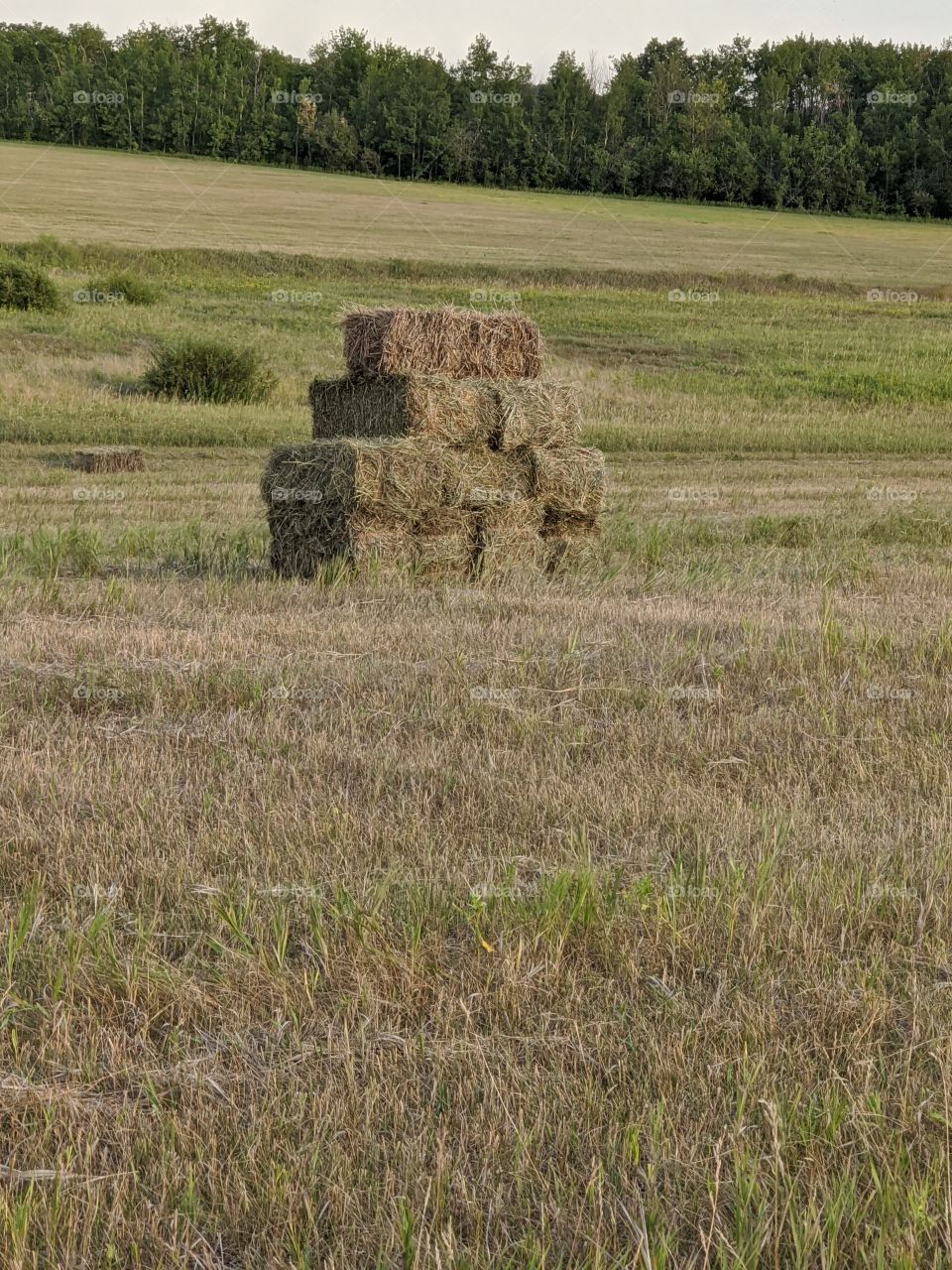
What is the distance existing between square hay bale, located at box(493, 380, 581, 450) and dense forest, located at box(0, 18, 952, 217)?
226 ft

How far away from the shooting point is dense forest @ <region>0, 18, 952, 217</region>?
79812 mm

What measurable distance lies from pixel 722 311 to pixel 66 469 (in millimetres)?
29571

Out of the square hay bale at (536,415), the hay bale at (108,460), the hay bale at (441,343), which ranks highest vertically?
the hay bale at (441,343)

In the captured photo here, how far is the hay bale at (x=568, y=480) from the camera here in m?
11.6

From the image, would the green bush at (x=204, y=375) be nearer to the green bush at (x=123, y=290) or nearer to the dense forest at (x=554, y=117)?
the green bush at (x=123, y=290)

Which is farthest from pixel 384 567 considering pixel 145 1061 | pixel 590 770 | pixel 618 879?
pixel 145 1061

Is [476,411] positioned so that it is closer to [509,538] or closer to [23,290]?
[509,538]

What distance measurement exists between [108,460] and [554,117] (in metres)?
69.2

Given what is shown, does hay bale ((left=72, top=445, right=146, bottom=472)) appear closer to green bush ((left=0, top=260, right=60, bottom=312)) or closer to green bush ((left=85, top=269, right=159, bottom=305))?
green bush ((left=0, top=260, right=60, bottom=312))

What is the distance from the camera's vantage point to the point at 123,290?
36875 millimetres

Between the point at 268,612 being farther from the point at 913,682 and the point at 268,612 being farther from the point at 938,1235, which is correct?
the point at 938,1235

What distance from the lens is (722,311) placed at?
4378cm

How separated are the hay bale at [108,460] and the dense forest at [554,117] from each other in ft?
208

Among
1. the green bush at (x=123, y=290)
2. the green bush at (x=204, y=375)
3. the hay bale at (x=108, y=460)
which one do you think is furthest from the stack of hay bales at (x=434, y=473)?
the green bush at (x=123, y=290)
